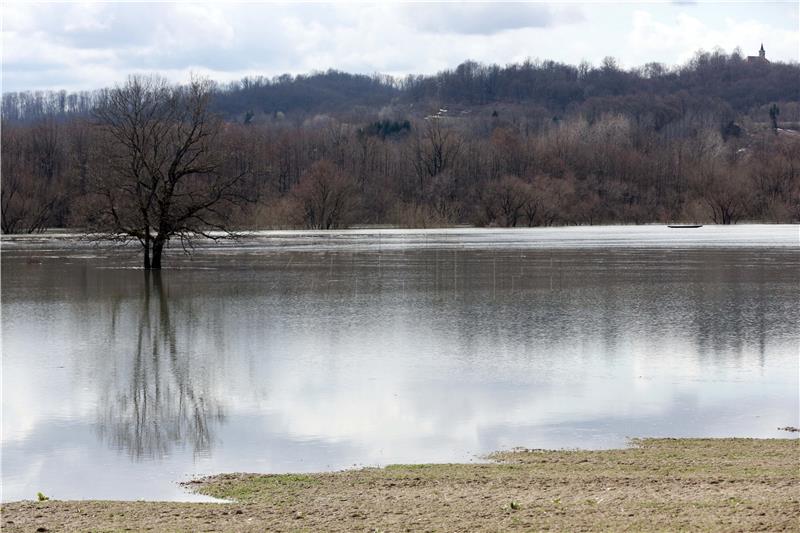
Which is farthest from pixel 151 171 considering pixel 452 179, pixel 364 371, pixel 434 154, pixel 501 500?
pixel 434 154

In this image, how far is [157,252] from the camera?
4750 cm

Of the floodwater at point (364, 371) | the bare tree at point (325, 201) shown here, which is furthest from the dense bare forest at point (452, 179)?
the floodwater at point (364, 371)

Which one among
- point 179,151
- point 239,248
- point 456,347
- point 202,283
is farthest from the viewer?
point 239,248

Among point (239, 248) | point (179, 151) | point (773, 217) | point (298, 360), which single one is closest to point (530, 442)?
point (298, 360)

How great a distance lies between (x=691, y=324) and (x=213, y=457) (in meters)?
15.6

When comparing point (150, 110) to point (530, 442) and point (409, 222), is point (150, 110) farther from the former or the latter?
point (409, 222)

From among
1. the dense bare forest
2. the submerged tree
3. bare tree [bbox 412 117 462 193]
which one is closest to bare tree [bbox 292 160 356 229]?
the dense bare forest

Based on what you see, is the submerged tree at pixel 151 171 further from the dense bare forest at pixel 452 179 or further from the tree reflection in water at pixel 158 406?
the dense bare forest at pixel 452 179

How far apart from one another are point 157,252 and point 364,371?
29977mm

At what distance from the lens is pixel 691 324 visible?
2575cm

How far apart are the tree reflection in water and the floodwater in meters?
0.05

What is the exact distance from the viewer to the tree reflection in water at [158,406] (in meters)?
14.4

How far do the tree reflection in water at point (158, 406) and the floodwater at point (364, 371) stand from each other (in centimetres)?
5

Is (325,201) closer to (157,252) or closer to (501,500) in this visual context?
(157,252)
